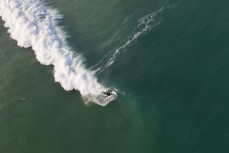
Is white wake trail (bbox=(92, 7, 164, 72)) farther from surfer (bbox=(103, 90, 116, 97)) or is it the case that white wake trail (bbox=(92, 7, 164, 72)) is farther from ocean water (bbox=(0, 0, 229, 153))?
A: surfer (bbox=(103, 90, 116, 97))

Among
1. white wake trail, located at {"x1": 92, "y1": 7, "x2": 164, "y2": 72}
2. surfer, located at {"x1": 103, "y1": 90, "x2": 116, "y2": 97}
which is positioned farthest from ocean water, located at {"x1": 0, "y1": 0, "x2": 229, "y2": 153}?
surfer, located at {"x1": 103, "y1": 90, "x2": 116, "y2": 97}

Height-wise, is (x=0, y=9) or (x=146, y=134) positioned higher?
(x=0, y=9)

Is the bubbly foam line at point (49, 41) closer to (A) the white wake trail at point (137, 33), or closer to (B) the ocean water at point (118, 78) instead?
(B) the ocean water at point (118, 78)

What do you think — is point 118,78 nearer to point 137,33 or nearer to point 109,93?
point 109,93

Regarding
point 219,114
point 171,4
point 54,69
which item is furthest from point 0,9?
point 219,114

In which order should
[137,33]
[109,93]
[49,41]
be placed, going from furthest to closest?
[49,41] < [137,33] < [109,93]

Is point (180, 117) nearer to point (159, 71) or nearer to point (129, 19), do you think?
point (159, 71)

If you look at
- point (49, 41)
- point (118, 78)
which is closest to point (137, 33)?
point (118, 78)
